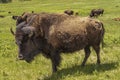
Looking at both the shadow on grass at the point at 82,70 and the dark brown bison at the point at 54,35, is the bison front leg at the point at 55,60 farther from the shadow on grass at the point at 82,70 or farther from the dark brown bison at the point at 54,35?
the shadow on grass at the point at 82,70

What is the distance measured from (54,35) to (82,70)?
4.90 feet

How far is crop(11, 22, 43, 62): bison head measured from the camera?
10.2m

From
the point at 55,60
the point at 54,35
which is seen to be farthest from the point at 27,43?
the point at 55,60

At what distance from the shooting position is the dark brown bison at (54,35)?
10.4 metres

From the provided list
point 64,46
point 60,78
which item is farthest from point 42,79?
point 64,46

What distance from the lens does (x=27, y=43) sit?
10477mm

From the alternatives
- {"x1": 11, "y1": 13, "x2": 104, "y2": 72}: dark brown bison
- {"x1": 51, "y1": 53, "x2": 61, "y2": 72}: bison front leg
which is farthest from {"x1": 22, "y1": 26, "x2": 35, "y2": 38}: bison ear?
{"x1": 51, "y1": 53, "x2": 61, "y2": 72}: bison front leg

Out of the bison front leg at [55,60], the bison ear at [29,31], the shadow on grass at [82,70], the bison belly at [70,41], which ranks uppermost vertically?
the bison ear at [29,31]

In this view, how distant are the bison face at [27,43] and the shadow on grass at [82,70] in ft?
3.11

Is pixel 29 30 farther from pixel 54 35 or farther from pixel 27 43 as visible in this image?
pixel 54 35

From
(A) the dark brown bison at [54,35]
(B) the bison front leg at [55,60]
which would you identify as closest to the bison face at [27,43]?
(A) the dark brown bison at [54,35]

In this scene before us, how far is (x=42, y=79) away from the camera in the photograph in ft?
34.7

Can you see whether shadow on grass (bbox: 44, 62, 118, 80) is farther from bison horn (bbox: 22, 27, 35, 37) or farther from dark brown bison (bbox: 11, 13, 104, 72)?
bison horn (bbox: 22, 27, 35, 37)

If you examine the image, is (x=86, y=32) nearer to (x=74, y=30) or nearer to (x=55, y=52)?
(x=74, y=30)
